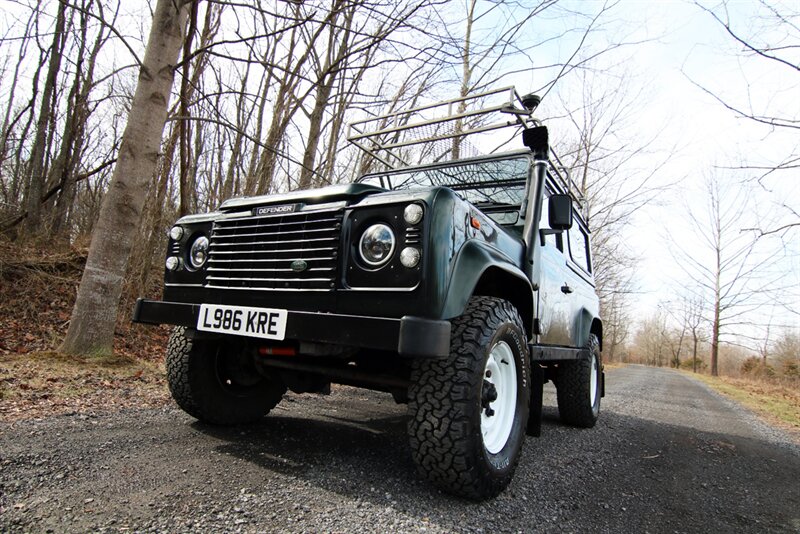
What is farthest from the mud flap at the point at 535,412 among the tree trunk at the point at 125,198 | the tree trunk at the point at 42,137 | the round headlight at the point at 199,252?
the tree trunk at the point at 42,137

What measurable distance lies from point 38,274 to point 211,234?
6.99 m

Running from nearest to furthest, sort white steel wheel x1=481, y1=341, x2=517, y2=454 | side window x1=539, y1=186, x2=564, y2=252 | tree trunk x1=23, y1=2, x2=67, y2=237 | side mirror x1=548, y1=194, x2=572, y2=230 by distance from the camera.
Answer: white steel wheel x1=481, y1=341, x2=517, y2=454 < side mirror x1=548, y1=194, x2=572, y2=230 < side window x1=539, y1=186, x2=564, y2=252 < tree trunk x1=23, y1=2, x2=67, y2=237

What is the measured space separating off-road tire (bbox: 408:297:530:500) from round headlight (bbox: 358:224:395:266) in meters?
0.47

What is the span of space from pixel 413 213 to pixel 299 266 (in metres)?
0.67

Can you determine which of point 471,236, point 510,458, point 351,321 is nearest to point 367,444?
point 510,458

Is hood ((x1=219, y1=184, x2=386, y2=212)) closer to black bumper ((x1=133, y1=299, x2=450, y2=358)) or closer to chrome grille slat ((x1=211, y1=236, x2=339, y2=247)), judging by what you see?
chrome grille slat ((x1=211, y1=236, x2=339, y2=247))

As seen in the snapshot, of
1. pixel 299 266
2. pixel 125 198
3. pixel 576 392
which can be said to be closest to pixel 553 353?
pixel 576 392

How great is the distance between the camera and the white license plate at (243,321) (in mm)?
2164

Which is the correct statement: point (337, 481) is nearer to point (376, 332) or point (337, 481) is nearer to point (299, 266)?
point (376, 332)

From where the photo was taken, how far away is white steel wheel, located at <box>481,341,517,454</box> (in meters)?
2.35

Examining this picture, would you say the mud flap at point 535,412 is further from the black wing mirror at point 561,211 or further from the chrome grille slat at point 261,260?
the chrome grille slat at point 261,260

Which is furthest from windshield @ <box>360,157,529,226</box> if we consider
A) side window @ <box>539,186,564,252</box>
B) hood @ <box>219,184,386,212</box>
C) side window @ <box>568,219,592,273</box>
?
side window @ <box>568,219,592,273</box>

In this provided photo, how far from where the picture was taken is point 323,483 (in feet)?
7.01

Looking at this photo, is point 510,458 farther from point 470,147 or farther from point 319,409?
point 470,147
